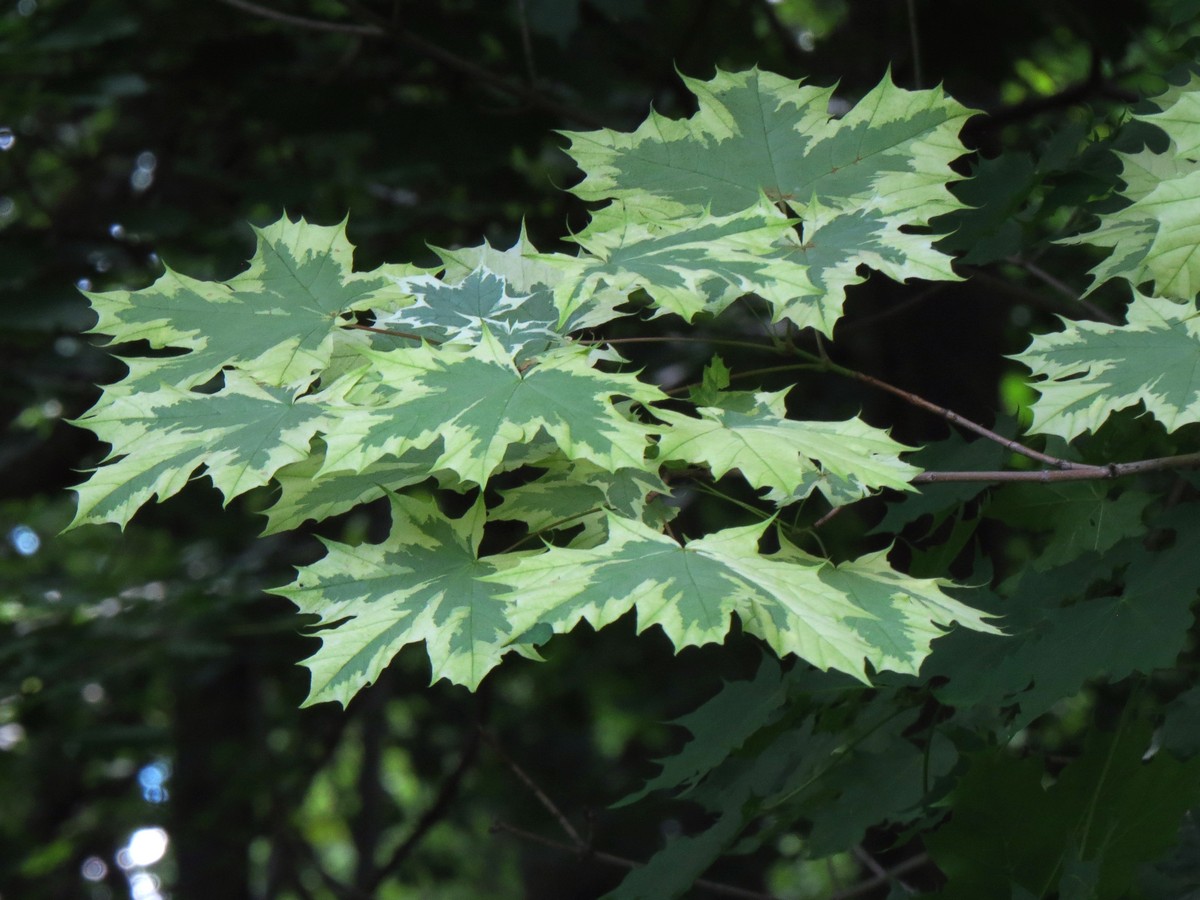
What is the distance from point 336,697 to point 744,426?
0.43 metres

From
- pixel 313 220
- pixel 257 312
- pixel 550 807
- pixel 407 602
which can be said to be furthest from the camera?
pixel 313 220

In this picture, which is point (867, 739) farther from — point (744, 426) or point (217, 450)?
point (217, 450)

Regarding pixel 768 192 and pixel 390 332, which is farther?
pixel 768 192

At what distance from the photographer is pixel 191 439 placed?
1107mm

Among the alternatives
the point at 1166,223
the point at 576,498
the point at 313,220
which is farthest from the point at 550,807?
the point at 313,220

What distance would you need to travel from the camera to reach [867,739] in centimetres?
161

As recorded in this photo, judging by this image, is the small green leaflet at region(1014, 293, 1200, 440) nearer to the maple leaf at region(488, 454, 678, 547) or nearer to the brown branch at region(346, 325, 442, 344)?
the maple leaf at region(488, 454, 678, 547)

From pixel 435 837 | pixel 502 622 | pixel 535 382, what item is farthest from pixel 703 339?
pixel 435 837

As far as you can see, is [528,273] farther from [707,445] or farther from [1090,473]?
[1090,473]

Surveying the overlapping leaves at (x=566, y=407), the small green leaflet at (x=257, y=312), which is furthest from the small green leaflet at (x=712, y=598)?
the small green leaflet at (x=257, y=312)

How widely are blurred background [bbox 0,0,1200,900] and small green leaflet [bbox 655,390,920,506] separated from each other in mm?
795

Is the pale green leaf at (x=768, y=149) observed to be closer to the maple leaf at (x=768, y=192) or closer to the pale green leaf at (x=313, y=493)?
the maple leaf at (x=768, y=192)

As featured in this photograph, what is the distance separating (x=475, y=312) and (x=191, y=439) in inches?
11.3

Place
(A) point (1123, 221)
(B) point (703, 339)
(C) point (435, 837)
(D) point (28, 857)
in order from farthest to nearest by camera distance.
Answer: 1. (C) point (435, 837)
2. (D) point (28, 857)
3. (A) point (1123, 221)
4. (B) point (703, 339)
